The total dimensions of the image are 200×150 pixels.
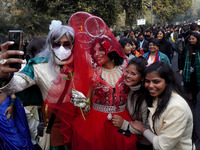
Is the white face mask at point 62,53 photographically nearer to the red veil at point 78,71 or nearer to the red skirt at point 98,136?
the red veil at point 78,71

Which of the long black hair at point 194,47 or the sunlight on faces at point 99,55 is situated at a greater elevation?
the long black hair at point 194,47

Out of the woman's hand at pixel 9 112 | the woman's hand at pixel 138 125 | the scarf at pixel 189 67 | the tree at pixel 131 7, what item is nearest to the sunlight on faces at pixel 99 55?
the woman's hand at pixel 138 125

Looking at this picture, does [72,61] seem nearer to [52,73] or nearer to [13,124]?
[52,73]

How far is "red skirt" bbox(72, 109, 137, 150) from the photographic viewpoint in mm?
2082

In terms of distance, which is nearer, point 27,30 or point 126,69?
point 126,69

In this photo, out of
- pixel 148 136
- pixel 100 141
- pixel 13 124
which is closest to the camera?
pixel 148 136

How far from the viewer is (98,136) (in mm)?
2096

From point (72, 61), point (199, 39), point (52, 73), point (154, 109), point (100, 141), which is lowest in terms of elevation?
point (100, 141)

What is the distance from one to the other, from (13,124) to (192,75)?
3.82 m

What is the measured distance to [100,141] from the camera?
210 centimetres

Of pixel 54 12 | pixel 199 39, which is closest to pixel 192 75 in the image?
pixel 199 39

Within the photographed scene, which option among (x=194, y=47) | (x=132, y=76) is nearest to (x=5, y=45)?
(x=132, y=76)

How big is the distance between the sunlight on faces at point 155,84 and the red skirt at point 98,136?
1.48ft

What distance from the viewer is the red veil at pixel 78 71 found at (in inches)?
77.9
